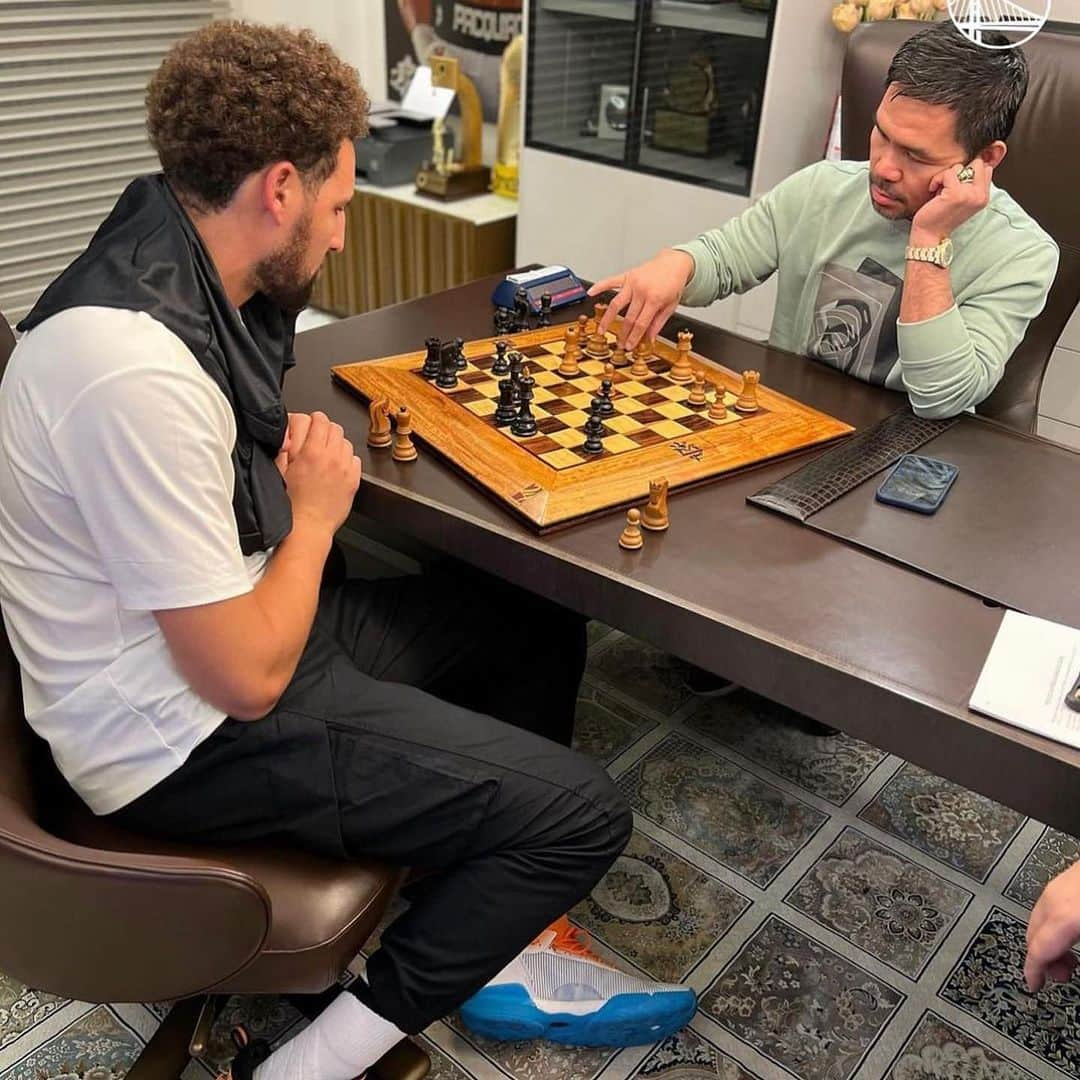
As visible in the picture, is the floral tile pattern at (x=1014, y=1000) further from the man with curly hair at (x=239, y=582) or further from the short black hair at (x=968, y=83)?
the short black hair at (x=968, y=83)

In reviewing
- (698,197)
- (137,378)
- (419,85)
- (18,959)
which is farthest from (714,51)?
(18,959)

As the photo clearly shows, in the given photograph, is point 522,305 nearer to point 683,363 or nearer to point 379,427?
point 683,363

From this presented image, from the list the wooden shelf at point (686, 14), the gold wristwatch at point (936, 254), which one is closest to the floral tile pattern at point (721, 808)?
the gold wristwatch at point (936, 254)

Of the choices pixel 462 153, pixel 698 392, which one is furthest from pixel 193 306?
pixel 462 153

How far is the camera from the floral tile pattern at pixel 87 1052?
4.45 ft

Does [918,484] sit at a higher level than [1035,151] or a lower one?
lower

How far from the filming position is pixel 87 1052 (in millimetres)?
1385

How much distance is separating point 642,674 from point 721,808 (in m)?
0.39

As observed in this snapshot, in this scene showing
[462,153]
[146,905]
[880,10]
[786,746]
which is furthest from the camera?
[462,153]

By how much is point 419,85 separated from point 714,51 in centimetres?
108

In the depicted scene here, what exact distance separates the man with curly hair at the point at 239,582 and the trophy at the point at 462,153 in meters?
2.22

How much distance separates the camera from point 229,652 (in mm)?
979

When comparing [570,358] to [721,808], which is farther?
[721,808]

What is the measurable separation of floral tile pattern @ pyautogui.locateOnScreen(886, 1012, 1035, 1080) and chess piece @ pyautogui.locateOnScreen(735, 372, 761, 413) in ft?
3.01
